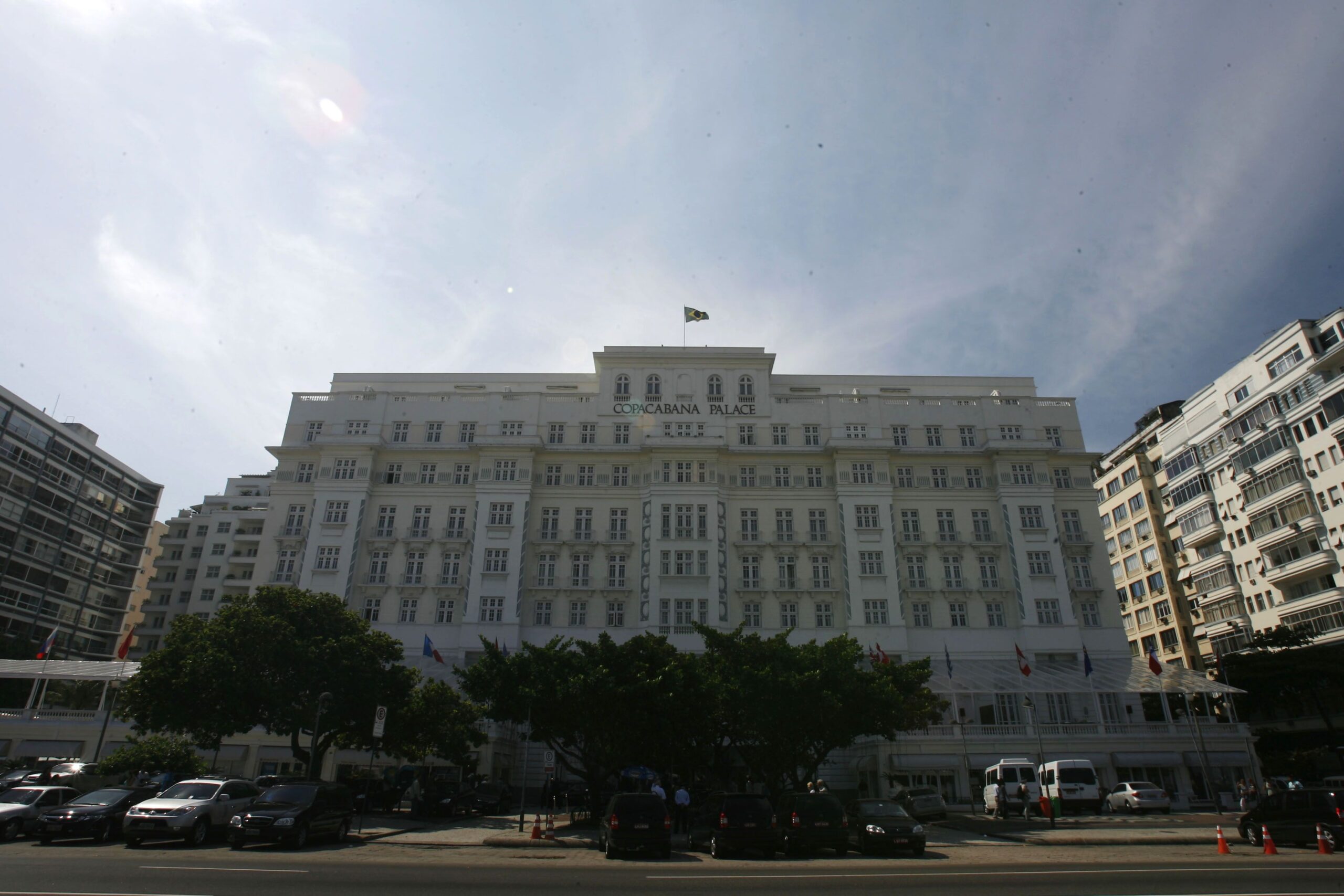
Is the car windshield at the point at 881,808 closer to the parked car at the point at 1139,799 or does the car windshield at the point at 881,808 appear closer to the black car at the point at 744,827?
the black car at the point at 744,827

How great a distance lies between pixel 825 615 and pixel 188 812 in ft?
131

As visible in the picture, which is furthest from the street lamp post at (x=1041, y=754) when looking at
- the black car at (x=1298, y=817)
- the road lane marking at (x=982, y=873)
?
the road lane marking at (x=982, y=873)

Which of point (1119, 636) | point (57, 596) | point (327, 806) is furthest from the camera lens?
point (57, 596)

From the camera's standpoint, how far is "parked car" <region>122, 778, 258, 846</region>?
2072cm

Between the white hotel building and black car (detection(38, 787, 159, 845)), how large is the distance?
2701 cm

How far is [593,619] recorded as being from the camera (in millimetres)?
52969

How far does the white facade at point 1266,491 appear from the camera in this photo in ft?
182

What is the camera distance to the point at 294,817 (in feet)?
69.2

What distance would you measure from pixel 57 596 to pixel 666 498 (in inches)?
2684

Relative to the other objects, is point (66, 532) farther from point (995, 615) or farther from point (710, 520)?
point (995, 615)

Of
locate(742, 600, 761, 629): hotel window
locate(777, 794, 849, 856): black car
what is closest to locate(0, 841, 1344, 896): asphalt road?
locate(777, 794, 849, 856): black car

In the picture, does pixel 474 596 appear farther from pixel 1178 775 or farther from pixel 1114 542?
pixel 1114 542

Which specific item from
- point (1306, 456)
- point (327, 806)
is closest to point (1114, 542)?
point (1306, 456)

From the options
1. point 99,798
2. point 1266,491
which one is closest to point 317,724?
point 99,798
